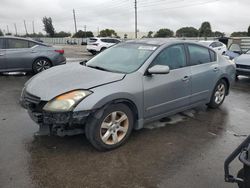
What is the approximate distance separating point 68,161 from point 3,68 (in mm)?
6745

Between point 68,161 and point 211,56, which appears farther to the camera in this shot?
point 211,56

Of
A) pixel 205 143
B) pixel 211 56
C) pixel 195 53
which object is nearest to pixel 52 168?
pixel 205 143

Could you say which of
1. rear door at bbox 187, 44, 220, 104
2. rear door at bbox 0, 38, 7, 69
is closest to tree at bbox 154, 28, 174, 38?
rear door at bbox 0, 38, 7, 69

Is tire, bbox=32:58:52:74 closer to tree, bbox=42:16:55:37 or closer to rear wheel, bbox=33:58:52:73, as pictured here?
rear wheel, bbox=33:58:52:73

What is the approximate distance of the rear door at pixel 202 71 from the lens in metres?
4.89

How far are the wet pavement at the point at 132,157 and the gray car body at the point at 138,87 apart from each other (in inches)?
16.0

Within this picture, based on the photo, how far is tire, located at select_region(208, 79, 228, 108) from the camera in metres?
5.61

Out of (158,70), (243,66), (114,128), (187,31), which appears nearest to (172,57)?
(158,70)

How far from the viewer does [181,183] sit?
9.79ft

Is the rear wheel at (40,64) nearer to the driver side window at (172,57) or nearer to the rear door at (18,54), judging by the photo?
the rear door at (18,54)

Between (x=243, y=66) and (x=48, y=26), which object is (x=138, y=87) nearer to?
(x=243, y=66)

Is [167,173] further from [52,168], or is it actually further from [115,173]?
[52,168]

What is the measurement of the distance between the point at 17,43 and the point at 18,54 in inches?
16.7

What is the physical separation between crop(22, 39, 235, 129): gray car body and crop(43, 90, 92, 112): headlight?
0.06 meters
